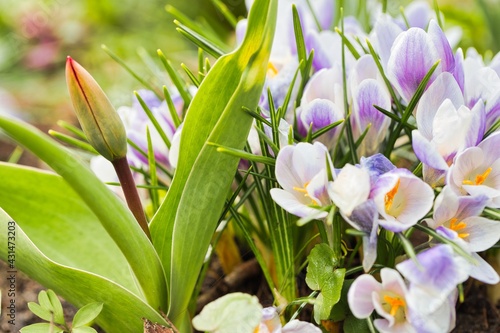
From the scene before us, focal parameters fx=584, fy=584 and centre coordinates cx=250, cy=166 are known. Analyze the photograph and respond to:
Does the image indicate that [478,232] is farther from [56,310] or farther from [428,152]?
[56,310]

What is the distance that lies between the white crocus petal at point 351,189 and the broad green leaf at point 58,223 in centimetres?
23

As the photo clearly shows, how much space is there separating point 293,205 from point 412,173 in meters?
0.09

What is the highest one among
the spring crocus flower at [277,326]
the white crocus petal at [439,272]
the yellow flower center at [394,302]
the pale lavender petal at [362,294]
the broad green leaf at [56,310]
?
the white crocus petal at [439,272]

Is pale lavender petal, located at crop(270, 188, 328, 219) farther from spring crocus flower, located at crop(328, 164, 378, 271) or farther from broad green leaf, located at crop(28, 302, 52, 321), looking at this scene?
broad green leaf, located at crop(28, 302, 52, 321)

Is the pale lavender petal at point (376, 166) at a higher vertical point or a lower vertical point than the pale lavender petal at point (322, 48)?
lower

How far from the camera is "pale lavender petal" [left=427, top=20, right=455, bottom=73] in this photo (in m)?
0.48

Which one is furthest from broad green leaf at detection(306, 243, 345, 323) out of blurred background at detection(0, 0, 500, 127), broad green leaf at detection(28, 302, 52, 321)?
→ blurred background at detection(0, 0, 500, 127)

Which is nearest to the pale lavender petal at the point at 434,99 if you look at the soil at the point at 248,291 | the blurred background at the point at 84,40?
the soil at the point at 248,291

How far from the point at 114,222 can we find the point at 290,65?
24 cm

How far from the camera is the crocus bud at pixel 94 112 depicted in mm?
421

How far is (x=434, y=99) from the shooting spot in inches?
18.4

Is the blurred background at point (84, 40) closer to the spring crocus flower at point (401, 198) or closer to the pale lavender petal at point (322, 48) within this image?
the pale lavender petal at point (322, 48)

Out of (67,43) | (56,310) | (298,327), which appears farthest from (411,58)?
(67,43)

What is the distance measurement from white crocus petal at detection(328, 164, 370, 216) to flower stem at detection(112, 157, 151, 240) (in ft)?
0.56
